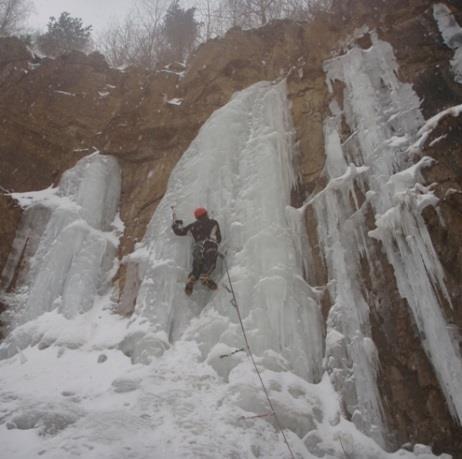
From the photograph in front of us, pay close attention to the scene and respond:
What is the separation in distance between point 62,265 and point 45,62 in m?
5.12

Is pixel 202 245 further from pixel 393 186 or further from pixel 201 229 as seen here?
pixel 393 186

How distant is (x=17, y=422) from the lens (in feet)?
15.3

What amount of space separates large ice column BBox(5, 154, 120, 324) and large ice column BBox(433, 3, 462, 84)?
6186 millimetres

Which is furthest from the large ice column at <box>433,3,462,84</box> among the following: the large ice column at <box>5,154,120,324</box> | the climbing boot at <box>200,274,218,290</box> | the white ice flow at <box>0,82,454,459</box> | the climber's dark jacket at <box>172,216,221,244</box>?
the large ice column at <box>5,154,120,324</box>

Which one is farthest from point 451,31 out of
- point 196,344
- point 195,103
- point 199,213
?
point 196,344

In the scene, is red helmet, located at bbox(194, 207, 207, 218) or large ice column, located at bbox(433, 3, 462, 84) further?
large ice column, located at bbox(433, 3, 462, 84)

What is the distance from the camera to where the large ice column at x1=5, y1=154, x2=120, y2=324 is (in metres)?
7.11

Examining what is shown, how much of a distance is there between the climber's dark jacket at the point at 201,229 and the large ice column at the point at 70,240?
1.70 m

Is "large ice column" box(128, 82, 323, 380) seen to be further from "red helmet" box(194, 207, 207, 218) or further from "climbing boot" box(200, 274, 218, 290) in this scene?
"red helmet" box(194, 207, 207, 218)

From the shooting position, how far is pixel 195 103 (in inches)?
367

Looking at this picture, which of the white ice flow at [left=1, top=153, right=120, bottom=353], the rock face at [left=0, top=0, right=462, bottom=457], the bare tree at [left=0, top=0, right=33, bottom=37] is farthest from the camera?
the bare tree at [left=0, top=0, right=33, bottom=37]

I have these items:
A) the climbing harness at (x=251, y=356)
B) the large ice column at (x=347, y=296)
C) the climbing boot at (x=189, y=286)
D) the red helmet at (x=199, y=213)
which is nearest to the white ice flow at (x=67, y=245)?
the climbing boot at (x=189, y=286)

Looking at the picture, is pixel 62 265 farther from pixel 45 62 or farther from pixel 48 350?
pixel 45 62

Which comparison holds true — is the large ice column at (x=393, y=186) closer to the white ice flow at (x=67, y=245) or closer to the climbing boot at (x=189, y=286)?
the climbing boot at (x=189, y=286)
